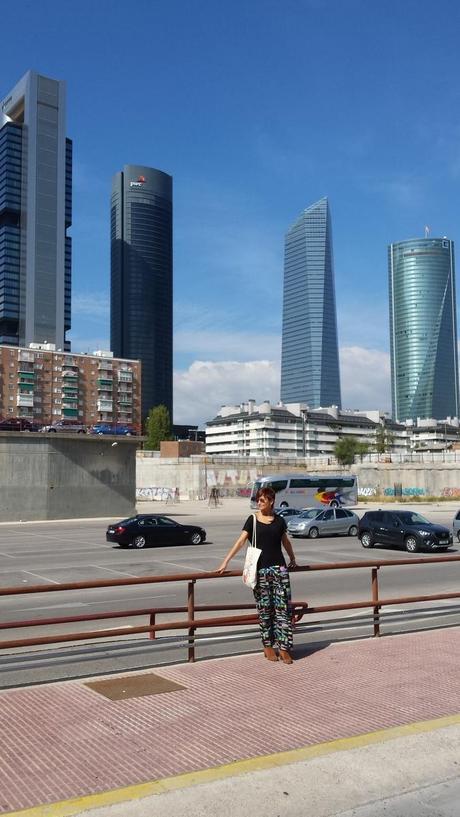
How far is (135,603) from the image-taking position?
13.4 meters

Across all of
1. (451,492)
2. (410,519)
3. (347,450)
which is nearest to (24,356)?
(347,450)

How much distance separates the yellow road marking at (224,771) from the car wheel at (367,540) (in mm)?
20883

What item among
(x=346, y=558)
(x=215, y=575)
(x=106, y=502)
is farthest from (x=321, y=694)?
(x=106, y=502)

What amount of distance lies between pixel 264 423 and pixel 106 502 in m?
147

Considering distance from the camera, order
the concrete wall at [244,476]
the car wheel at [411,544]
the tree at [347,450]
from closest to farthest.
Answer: the car wheel at [411,544]
the concrete wall at [244,476]
the tree at [347,450]

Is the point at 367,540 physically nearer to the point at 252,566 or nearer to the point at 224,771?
the point at 252,566

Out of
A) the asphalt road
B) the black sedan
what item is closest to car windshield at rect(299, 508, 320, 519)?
the asphalt road

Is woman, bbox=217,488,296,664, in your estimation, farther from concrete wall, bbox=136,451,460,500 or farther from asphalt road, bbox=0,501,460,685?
concrete wall, bbox=136,451,460,500

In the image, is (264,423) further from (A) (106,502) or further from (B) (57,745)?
(B) (57,745)

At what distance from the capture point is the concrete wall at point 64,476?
44.4 meters

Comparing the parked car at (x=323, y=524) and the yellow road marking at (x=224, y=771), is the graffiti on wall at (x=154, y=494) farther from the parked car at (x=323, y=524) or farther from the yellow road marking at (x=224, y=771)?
the yellow road marking at (x=224, y=771)

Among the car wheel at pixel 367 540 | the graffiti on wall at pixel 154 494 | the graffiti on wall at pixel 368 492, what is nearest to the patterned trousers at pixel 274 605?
the car wheel at pixel 367 540

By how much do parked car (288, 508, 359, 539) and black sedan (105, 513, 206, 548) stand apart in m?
5.56

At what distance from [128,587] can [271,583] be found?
28.7ft
